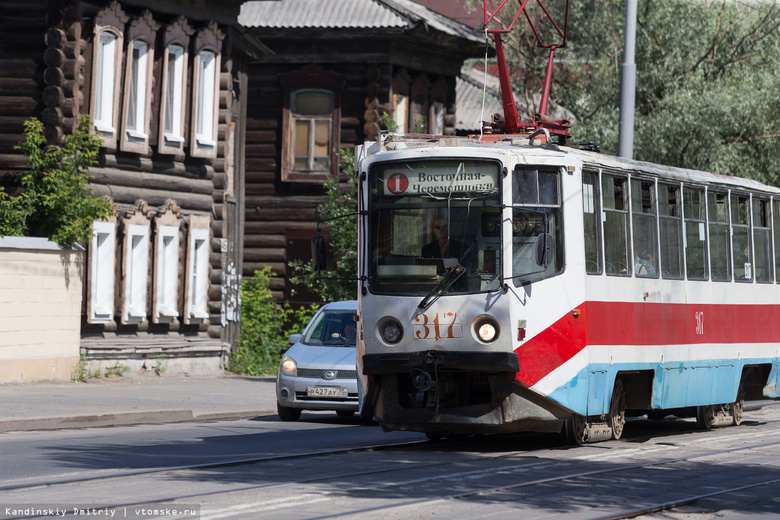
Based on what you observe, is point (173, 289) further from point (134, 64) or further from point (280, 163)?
point (280, 163)

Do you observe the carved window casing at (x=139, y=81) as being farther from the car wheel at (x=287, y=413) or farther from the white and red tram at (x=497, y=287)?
the white and red tram at (x=497, y=287)

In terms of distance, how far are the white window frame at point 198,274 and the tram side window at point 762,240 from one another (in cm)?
1417

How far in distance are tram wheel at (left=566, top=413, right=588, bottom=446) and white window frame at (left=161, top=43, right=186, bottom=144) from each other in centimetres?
1641

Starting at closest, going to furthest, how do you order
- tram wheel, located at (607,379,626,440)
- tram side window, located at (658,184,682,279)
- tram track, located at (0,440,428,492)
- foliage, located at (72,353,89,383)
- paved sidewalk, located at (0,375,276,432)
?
tram track, located at (0,440,428,492)
tram wheel, located at (607,379,626,440)
tram side window, located at (658,184,682,279)
paved sidewalk, located at (0,375,276,432)
foliage, located at (72,353,89,383)

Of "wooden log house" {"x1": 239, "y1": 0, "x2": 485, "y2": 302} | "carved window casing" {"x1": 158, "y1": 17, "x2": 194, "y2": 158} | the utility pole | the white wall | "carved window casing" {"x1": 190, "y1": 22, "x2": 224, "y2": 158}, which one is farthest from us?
"wooden log house" {"x1": 239, "y1": 0, "x2": 485, "y2": 302}

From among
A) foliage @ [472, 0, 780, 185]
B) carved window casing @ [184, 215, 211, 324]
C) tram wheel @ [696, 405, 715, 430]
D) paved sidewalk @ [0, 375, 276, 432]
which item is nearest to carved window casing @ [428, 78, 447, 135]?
foliage @ [472, 0, 780, 185]

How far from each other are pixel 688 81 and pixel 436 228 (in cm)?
2463

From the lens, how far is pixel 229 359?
105 ft

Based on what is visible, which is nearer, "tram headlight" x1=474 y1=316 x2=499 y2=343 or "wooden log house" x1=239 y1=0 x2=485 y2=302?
"tram headlight" x1=474 y1=316 x2=499 y2=343

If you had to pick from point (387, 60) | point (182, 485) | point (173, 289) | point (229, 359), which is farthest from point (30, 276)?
point (387, 60)

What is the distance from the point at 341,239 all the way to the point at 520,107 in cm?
1379

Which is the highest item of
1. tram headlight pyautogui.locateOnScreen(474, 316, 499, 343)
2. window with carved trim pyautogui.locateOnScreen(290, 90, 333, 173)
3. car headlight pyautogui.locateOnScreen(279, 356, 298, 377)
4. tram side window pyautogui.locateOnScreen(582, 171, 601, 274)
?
window with carved trim pyautogui.locateOnScreen(290, 90, 333, 173)

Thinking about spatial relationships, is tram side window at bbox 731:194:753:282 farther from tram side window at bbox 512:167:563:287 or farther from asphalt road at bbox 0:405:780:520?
tram side window at bbox 512:167:563:287

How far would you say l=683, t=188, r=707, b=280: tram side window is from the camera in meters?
17.3
